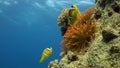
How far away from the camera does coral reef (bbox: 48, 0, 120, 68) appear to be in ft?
11.2

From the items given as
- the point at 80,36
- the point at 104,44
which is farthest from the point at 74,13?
the point at 104,44

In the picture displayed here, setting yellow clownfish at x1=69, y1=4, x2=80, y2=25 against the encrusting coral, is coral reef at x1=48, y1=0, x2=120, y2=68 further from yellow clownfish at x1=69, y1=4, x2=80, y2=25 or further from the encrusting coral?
yellow clownfish at x1=69, y1=4, x2=80, y2=25

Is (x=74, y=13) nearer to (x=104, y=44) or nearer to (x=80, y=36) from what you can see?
(x=80, y=36)

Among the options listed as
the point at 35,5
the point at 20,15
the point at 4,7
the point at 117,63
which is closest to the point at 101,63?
the point at 117,63

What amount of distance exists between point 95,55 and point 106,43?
328 millimetres

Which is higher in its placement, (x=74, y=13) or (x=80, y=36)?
(x=74, y=13)

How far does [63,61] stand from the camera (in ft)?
15.1

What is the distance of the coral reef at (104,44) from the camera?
342 cm

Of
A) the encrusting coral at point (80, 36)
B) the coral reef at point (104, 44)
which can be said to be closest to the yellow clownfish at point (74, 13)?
the coral reef at point (104, 44)

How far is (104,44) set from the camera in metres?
3.88

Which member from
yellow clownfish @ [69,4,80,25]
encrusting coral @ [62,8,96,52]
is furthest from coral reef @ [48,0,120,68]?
yellow clownfish @ [69,4,80,25]

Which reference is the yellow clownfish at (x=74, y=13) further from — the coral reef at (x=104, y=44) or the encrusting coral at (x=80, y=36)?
the encrusting coral at (x=80, y=36)

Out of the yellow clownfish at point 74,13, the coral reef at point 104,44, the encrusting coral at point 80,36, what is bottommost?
the coral reef at point 104,44

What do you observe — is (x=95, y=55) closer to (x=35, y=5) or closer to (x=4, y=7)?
(x=35, y=5)
